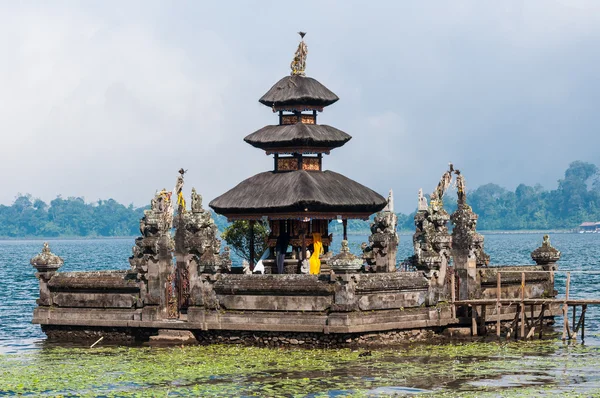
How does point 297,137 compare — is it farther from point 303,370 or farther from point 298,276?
point 303,370

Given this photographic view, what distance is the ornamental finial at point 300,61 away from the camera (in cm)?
5294

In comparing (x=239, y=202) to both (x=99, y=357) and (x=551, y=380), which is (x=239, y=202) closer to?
(x=99, y=357)

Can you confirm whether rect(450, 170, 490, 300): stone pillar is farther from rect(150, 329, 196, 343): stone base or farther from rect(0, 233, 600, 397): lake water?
rect(150, 329, 196, 343): stone base

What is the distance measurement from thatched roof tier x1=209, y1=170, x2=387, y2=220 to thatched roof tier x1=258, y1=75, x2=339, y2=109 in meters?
2.95

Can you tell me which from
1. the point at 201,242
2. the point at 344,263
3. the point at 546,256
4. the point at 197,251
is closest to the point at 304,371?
the point at 344,263

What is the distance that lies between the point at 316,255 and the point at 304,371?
419 inches

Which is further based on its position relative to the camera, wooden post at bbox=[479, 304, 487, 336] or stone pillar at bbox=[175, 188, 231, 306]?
wooden post at bbox=[479, 304, 487, 336]

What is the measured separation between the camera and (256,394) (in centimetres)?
3566

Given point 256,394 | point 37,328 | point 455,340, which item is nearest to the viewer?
point 256,394

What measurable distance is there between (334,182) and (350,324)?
986 centimetres

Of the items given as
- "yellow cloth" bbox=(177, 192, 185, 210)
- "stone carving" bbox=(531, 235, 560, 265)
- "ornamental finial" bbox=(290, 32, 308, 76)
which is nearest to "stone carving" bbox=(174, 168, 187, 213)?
"yellow cloth" bbox=(177, 192, 185, 210)

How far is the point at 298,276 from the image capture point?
43750 millimetres

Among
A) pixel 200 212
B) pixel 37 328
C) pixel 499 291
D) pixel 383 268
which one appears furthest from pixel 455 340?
pixel 37 328

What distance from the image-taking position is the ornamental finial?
52.9 metres
